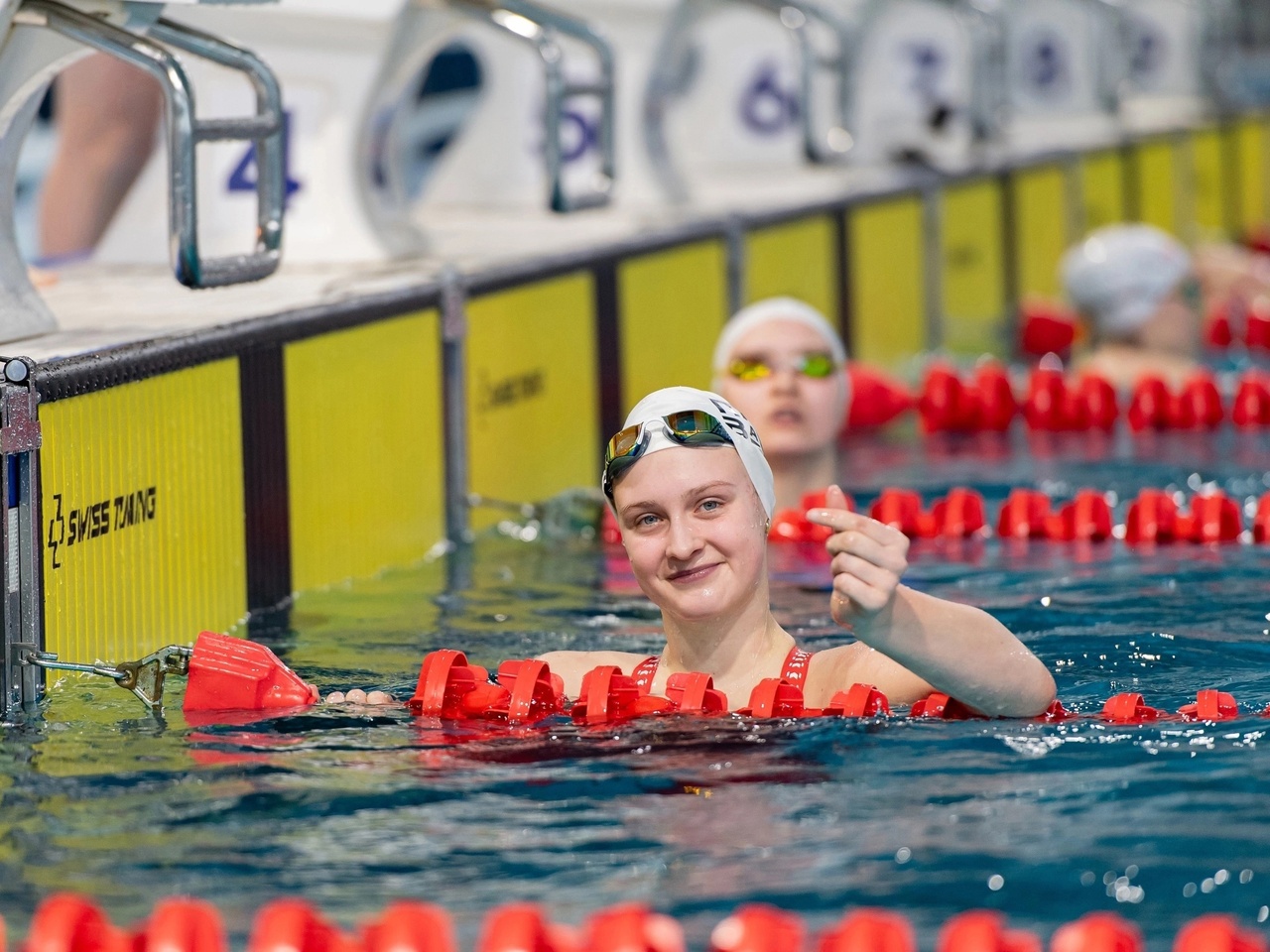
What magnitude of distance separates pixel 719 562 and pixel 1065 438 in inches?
149

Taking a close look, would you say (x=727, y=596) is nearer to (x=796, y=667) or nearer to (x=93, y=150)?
(x=796, y=667)

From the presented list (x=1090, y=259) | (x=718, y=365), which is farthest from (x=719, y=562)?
(x=1090, y=259)

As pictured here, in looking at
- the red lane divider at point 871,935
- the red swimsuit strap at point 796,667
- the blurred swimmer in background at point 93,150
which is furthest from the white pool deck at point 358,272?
the red lane divider at point 871,935

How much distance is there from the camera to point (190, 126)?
4125 millimetres

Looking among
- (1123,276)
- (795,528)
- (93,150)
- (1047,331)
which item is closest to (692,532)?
(795,528)

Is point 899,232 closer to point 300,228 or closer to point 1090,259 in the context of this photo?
point 1090,259

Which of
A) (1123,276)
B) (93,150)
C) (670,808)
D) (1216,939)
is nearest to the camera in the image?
(1216,939)

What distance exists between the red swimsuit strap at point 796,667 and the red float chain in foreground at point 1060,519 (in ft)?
5.48

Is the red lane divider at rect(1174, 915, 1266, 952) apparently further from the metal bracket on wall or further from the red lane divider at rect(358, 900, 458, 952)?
the metal bracket on wall

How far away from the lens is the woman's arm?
2982mm

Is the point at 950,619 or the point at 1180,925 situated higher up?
the point at 950,619

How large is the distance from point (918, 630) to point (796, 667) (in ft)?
1.76

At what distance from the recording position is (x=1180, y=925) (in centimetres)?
257

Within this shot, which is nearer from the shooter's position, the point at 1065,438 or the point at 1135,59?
the point at 1065,438
